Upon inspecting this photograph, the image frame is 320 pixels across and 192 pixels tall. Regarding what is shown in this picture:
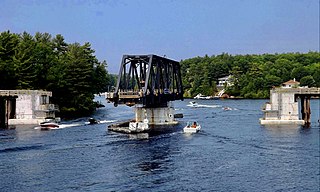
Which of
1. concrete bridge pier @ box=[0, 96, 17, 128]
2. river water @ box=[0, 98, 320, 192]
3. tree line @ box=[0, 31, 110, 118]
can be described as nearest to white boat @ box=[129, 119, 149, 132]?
river water @ box=[0, 98, 320, 192]

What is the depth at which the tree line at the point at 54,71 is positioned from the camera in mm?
126500

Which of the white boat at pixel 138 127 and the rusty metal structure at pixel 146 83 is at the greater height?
the rusty metal structure at pixel 146 83

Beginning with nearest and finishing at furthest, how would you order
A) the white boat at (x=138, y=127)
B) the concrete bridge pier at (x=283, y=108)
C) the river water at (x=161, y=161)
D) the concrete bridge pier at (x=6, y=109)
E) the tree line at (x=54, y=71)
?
1. the river water at (x=161, y=161)
2. the white boat at (x=138, y=127)
3. the concrete bridge pier at (x=283, y=108)
4. the concrete bridge pier at (x=6, y=109)
5. the tree line at (x=54, y=71)

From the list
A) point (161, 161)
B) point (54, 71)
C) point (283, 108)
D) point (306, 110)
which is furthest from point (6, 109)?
point (306, 110)

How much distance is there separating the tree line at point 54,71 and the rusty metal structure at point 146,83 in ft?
100

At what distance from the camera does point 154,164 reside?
193ft

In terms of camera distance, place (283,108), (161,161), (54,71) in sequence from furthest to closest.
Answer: (54,71), (283,108), (161,161)

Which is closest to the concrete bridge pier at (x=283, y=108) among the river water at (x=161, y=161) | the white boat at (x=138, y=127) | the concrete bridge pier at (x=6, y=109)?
the river water at (x=161, y=161)

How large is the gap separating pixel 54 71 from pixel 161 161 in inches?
3154

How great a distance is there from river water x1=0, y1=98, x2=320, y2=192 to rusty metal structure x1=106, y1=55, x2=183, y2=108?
9.04 m

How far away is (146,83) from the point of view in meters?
96.4

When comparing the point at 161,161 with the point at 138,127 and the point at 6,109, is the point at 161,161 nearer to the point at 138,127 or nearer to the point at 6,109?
the point at 138,127

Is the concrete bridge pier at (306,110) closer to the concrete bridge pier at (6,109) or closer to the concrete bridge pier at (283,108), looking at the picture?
the concrete bridge pier at (283,108)

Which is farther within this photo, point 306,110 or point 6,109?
point 6,109
